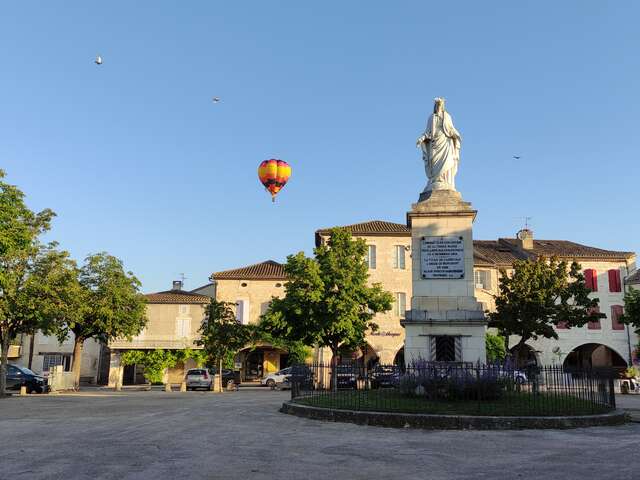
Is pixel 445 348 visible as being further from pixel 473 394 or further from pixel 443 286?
pixel 473 394

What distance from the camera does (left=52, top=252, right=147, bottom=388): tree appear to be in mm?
36344

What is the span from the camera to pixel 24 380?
34406mm

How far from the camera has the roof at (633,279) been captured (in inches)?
1916

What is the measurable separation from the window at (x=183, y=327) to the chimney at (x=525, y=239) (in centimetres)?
3088

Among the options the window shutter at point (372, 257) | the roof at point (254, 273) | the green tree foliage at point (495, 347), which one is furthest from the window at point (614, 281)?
the roof at point (254, 273)

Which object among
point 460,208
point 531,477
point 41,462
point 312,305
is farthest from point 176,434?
point 312,305

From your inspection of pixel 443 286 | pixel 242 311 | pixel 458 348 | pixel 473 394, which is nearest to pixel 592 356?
pixel 242 311

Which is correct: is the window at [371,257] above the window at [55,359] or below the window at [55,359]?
above

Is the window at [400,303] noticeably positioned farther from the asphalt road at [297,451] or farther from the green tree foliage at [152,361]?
the asphalt road at [297,451]

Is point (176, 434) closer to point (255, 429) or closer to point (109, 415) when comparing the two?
point (255, 429)

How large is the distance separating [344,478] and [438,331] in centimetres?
1077

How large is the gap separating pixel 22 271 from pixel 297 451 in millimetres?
25507

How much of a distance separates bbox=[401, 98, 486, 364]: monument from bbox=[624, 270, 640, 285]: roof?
3545cm

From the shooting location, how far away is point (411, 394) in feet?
55.2
